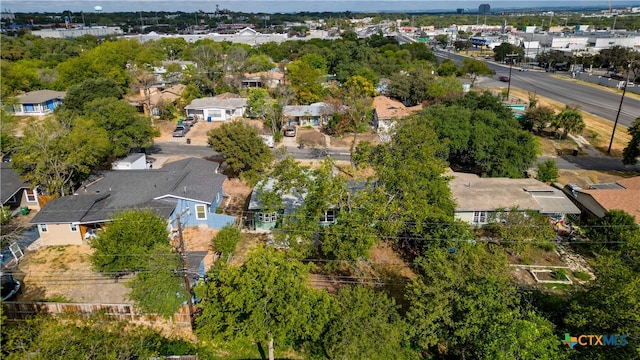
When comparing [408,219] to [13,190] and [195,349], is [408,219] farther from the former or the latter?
[13,190]

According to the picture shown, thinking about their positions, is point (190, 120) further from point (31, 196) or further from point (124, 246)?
point (124, 246)

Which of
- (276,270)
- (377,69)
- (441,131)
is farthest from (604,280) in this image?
(377,69)

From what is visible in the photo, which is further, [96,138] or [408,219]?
[96,138]

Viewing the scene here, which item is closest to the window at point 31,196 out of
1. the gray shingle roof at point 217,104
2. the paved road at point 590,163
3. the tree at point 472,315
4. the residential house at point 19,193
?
the residential house at point 19,193

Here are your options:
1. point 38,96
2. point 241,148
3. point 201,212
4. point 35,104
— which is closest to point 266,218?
point 201,212

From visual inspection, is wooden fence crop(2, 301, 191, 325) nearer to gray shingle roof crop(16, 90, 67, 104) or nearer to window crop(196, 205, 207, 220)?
window crop(196, 205, 207, 220)

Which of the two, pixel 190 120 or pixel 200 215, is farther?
pixel 190 120

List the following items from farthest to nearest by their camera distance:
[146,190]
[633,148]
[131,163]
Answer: [131,163] → [633,148] → [146,190]

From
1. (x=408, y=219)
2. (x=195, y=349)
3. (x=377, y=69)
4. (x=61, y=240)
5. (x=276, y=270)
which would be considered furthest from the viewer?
(x=377, y=69)
